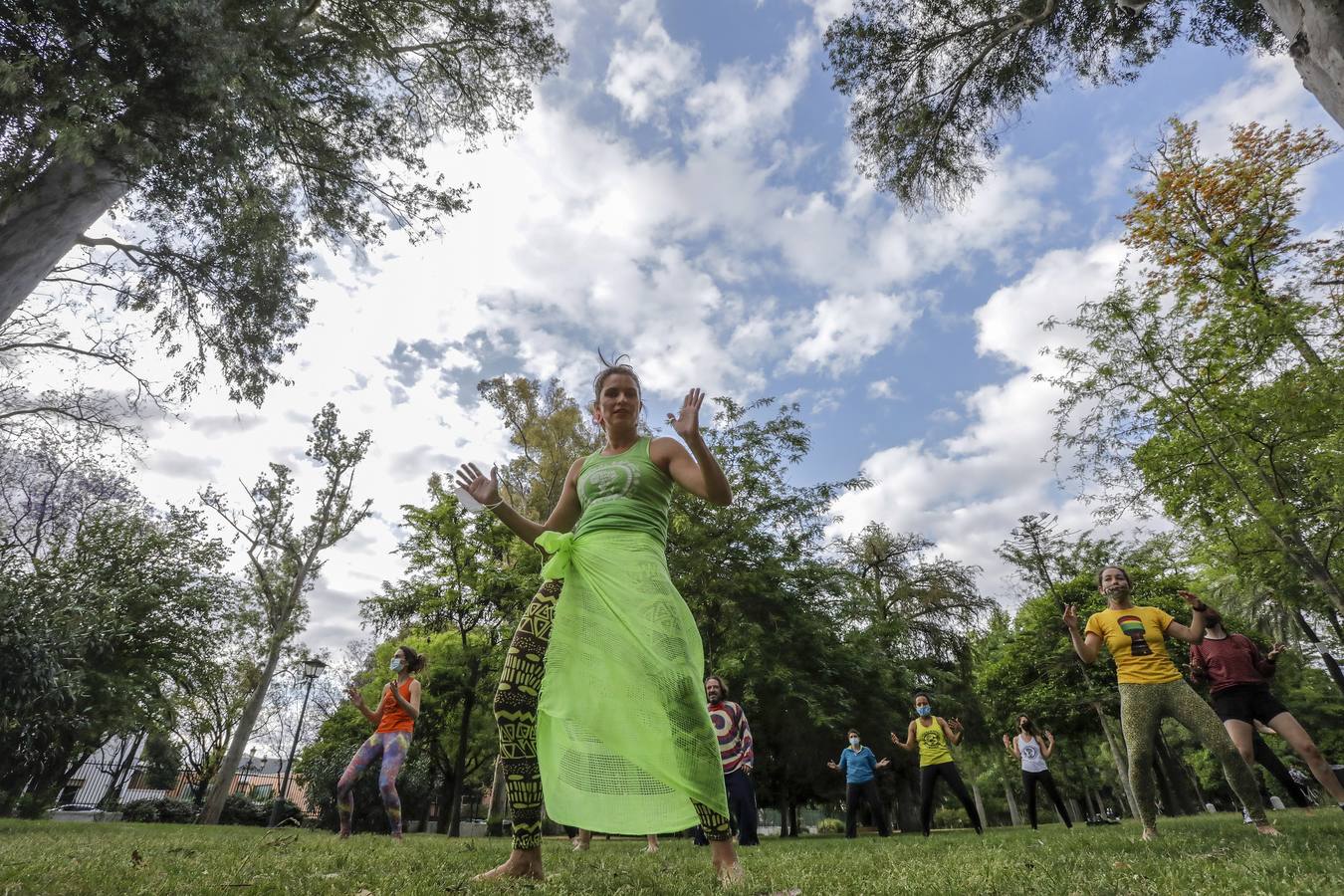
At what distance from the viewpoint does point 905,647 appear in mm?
21172

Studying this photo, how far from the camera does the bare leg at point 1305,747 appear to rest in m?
5.63

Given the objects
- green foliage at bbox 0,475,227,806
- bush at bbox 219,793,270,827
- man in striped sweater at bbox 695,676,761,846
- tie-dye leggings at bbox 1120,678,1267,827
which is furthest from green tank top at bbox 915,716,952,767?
bush at bbox 219,793,270,827

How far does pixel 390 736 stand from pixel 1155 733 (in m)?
8.21

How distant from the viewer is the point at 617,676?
269 centimetres

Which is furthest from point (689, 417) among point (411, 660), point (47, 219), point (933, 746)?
point (933, 746)

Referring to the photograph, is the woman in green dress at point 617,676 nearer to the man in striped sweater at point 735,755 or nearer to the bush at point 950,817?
the man in striped sweater at point 735,755

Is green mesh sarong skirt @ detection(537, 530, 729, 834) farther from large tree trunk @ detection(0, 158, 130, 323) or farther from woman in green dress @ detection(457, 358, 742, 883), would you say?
large tree trunk @ detection(0, 158, 130, 323)

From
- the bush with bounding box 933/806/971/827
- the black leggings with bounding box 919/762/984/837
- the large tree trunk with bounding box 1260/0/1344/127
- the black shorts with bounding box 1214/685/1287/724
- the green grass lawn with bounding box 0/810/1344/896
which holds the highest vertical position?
the large tree trunk with bounding box 1260/0/1344/127

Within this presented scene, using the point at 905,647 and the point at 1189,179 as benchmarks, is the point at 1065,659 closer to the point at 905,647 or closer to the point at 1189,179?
the point at 905,647

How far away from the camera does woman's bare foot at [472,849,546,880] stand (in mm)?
2902

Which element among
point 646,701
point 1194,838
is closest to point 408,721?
point 646,701

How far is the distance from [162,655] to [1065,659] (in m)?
31.7

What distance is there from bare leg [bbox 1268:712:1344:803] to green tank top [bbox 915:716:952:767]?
4.64m

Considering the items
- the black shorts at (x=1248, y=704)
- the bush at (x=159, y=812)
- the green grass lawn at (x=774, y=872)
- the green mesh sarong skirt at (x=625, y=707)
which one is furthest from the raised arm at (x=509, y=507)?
the bush at (x=159, y=812)
